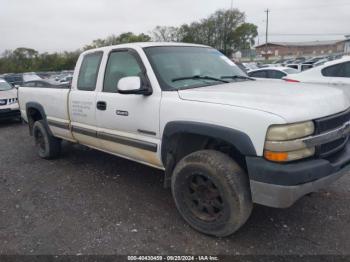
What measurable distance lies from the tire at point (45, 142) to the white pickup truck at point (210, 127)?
1206 mm

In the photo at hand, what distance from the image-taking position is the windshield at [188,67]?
355 centimetres

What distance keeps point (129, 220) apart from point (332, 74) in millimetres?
5347

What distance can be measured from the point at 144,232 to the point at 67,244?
74cm

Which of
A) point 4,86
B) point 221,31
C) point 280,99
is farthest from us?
point 221,31

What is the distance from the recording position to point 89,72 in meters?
4.52

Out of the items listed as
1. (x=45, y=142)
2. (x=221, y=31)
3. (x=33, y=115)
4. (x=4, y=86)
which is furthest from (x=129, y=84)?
(x=221, y=31)

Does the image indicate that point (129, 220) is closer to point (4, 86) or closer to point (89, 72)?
point (89, 72)

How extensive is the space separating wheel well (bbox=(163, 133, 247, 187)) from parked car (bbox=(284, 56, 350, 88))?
4251 millimetres

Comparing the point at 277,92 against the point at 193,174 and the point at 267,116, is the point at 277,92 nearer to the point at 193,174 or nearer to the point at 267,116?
the point at 267,116

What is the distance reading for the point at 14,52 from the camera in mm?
58656

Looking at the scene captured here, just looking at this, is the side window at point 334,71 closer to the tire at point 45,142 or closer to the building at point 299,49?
the tire at point 45,142

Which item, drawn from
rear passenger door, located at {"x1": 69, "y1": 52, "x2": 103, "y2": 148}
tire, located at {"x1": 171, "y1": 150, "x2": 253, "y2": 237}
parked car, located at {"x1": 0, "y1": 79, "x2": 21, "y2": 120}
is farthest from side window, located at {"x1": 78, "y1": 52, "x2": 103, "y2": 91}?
parked car, located at {"x1": 0, "y1": 79, "x2": 21, "y2": 120}

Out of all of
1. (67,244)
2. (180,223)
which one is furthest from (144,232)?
(67,244)

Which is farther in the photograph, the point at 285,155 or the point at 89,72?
the point at 89,72
